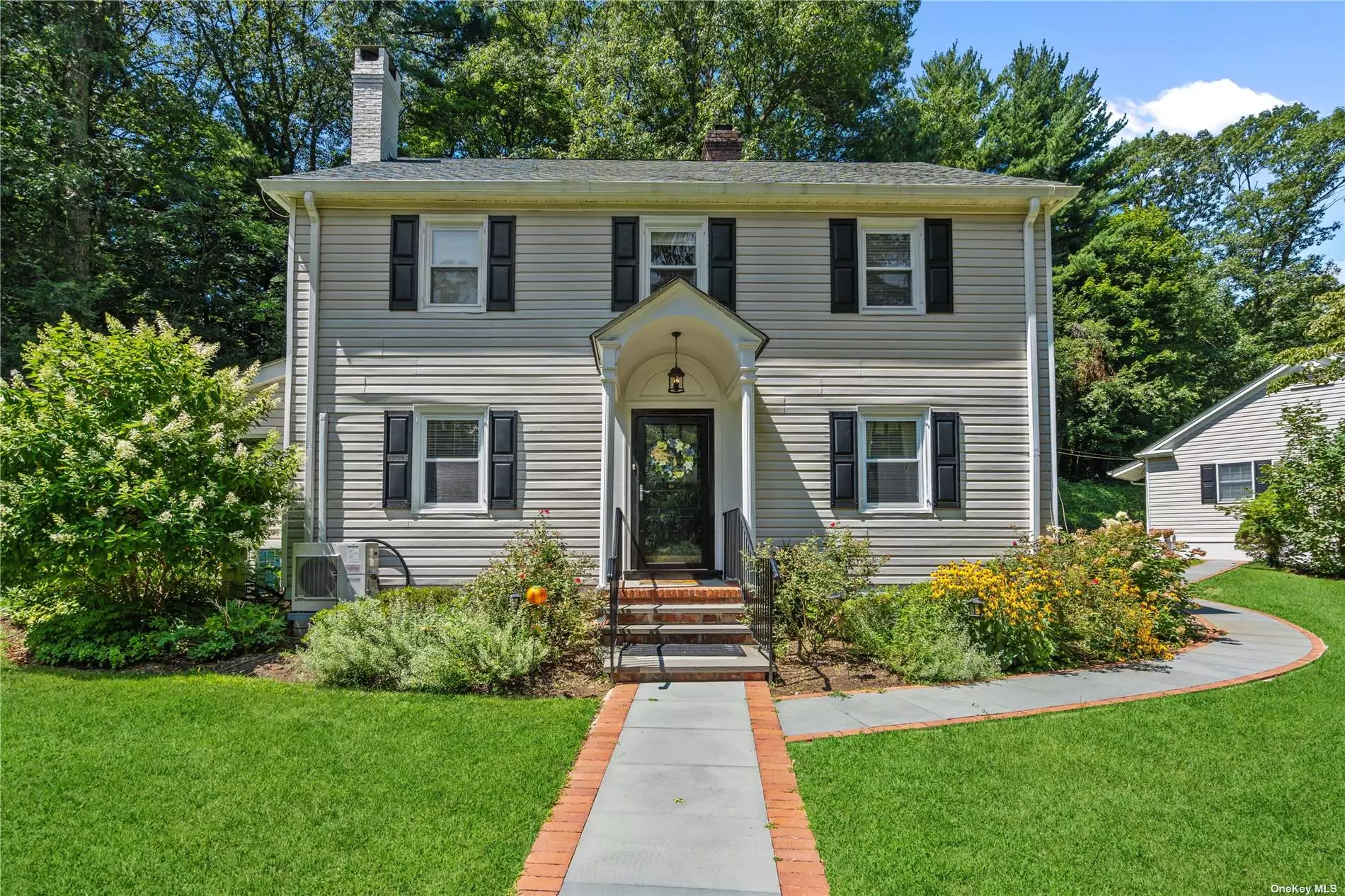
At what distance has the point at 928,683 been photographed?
19.6ft

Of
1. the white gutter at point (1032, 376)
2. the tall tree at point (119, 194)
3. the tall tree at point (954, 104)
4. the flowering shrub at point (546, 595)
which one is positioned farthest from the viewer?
the tall tree at point (954, 104)

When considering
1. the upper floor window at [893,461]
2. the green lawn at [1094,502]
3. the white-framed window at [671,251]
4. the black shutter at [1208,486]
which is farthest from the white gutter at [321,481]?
the green lawn at [1094,502]

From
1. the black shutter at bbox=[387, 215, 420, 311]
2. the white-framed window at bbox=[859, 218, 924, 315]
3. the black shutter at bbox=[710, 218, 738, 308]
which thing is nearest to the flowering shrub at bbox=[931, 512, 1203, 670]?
the white-framed window at bbox=[859, 218, 924, 315]

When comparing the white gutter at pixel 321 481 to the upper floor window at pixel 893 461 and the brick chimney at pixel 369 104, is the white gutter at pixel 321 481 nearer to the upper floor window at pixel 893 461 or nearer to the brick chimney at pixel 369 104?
the brick chimney at pixel 369 104

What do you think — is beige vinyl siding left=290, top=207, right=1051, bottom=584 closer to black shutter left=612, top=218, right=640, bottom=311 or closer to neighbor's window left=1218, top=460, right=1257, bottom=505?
black shutter left=612, top=218, right=640, bottom=311

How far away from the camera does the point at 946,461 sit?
8703 millimetres

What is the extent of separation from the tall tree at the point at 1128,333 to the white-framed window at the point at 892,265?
1430 cm

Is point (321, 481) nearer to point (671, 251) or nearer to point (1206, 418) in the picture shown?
point (671, 251)

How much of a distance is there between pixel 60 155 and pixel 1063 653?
19452 millimetres

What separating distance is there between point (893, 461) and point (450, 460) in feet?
18.4

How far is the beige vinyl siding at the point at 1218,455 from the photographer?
14531 mm

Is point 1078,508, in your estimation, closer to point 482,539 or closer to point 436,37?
point 482,539

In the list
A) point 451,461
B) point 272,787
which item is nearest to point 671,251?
point 451,461

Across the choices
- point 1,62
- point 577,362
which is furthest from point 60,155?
point 577,362
